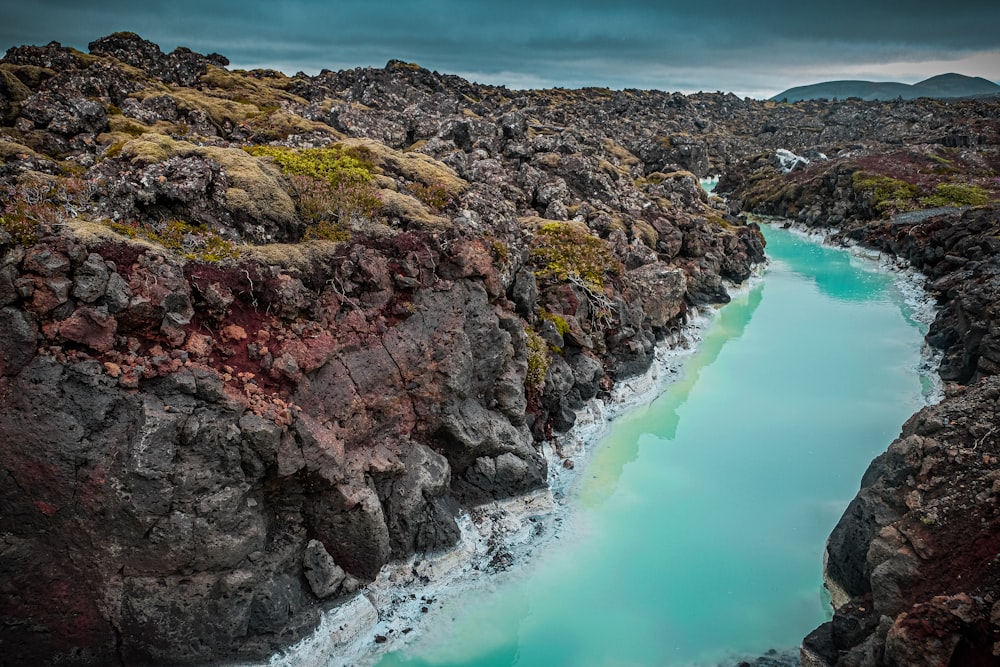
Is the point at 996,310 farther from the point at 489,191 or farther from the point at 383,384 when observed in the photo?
the point at 383,384

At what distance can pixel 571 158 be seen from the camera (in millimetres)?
41312

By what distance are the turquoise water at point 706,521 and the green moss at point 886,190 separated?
42.2m

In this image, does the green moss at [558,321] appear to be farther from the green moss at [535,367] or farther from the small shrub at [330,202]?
the small shrub at [330,202]

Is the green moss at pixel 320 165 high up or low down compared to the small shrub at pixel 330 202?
up

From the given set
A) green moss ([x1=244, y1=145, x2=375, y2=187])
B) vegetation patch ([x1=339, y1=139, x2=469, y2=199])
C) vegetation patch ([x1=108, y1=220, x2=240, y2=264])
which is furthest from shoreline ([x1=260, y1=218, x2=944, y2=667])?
green moss ([x1=244, y1=145, x2=375, y2=187])

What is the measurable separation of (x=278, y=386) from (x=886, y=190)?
3289 inches

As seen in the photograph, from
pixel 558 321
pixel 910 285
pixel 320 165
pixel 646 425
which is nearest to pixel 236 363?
pixel 320 165

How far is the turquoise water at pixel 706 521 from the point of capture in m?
16.3

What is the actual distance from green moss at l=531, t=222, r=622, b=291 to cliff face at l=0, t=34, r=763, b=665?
179 mm

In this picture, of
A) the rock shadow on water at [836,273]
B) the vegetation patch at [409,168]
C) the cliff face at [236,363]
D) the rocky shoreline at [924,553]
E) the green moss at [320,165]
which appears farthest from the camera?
the rock shadow on water at [836,273]

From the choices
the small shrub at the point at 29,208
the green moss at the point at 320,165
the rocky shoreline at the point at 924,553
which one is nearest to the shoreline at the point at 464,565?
the rocky shoreline at the point at 924,553

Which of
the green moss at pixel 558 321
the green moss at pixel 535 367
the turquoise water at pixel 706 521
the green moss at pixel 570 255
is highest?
the green moss at pixel 570 255

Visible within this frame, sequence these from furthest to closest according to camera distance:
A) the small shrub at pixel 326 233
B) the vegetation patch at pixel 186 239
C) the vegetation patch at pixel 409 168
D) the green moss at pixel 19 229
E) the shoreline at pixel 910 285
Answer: the shoreline at pixel 910 285, the vegetation patch at pixel 409 168, the small shrub at pixel 326 233, the vegetation patch at pixel 186 239, the green moss at pixel 19 229

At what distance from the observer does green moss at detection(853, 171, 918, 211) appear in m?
72.0
